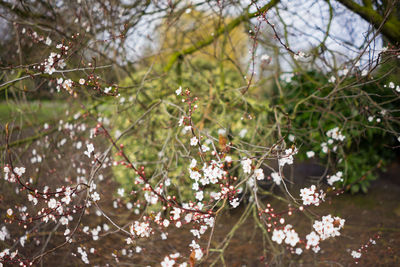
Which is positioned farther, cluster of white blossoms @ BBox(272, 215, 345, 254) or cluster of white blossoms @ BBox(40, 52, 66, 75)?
cluster of white blossoms @ BBox(40, 52, 66, 75)

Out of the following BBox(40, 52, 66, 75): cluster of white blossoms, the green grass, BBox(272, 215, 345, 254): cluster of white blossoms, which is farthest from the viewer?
the green grass

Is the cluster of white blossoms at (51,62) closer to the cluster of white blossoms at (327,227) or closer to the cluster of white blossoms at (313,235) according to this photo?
the cluster of white blossoms at (313,235)

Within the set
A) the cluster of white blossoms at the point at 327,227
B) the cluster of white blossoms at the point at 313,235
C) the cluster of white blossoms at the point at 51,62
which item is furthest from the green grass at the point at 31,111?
the cluster of white blossoms at the point at 327,227

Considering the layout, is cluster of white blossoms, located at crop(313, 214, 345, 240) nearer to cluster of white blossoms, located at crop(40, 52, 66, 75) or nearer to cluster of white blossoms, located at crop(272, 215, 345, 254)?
cluster of white blossoms, located at crop(272, 215, 345, 254)

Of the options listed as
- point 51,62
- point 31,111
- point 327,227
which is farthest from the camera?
point 31,111

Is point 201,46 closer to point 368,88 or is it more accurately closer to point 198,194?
point 368,88

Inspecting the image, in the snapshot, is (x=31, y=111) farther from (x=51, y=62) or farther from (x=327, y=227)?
(x=327, y=227)

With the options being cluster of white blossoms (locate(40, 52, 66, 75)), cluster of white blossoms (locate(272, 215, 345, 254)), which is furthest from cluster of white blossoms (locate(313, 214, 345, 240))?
cluster of white blossoms (locate(40, 52, 66, 75))

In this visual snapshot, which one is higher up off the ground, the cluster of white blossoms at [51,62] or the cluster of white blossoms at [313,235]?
the cluster of white blossoms at [51,62]

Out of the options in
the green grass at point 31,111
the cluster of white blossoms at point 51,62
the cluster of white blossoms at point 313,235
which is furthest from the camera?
the green grass at point 31,111

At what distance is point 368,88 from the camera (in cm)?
346

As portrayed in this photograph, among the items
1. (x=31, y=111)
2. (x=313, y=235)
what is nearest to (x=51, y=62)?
(x=31, y=111)

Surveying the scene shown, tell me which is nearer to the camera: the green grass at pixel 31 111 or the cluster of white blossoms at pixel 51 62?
the cluster of white blossoms at pixel 51 62

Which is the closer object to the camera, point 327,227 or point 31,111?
point 327,227
